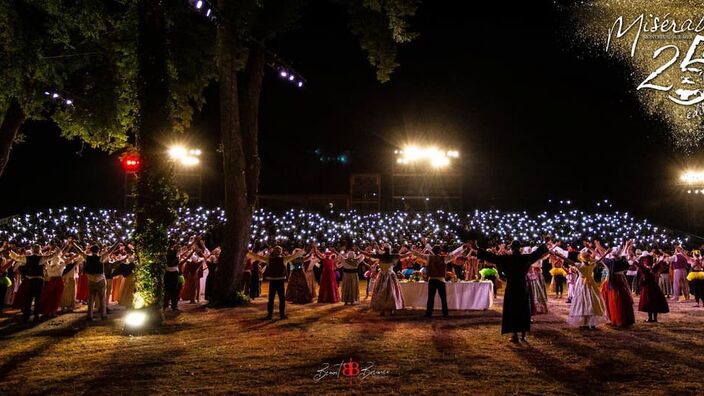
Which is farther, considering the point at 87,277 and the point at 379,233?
the point at 379,233

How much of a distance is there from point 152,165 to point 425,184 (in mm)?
27069

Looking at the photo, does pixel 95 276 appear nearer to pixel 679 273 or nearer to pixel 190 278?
pixel 190 278

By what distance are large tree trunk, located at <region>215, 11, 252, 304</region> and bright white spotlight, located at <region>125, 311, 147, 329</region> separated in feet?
14.7

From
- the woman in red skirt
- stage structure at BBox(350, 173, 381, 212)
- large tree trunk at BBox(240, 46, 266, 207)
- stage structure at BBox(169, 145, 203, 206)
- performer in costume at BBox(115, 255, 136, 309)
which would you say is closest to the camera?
performer in costume at BBox(115, 255, 136, 309)

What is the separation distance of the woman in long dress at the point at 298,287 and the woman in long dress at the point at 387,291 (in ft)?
12.5

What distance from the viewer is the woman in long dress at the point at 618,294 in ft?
35.7

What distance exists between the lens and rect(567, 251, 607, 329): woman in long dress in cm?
1061

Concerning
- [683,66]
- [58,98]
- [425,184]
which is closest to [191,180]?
[425,184]

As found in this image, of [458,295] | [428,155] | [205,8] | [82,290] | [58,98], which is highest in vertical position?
[428,155]

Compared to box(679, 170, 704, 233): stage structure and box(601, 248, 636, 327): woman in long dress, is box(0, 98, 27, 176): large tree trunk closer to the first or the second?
box(601, 248, 636, 327): woman in long dress

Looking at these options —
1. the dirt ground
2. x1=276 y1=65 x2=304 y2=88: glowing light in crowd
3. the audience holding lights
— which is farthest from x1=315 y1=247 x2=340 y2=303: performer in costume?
x1=276 y1=65 x2=304 y2=88: glowing light in crowd

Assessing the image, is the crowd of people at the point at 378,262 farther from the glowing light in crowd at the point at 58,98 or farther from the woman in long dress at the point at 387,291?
the glowing light in crowd at the point at 58,98

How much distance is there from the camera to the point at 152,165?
10.9 m

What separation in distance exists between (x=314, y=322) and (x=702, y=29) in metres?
10.2
